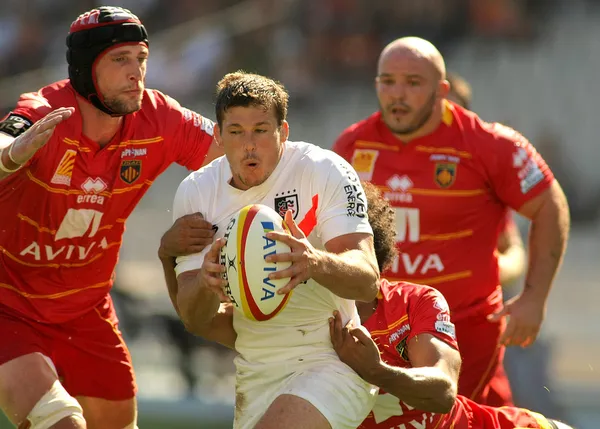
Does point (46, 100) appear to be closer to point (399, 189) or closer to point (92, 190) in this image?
point (92, 190)

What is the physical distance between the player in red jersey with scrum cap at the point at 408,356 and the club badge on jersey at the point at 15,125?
1689 mm

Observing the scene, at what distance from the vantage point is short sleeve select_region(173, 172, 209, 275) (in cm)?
476

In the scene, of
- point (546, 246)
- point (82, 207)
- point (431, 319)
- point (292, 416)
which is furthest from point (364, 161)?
point (292, 416)

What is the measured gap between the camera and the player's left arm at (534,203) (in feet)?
23.1

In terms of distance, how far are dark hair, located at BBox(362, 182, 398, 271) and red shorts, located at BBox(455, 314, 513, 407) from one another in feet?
6.79

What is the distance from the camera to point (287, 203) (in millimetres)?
4703

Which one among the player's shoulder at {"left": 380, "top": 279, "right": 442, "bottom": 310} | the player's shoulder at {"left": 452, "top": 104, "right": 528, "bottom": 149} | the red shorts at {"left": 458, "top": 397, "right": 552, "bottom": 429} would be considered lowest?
the red shorts at {"left": 458, "top": 397, "right": 552, "bottom": 429}

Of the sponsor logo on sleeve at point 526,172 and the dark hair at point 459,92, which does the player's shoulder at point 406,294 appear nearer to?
the sponsor logo on sleeve at point 526,172

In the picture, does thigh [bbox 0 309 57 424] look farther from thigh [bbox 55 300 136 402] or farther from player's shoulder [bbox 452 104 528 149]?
player's shoulder [bbox 452 104 528 149]

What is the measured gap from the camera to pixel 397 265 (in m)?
7.09

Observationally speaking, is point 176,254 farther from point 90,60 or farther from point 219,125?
point 90,60

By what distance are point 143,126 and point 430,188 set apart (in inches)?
82.6

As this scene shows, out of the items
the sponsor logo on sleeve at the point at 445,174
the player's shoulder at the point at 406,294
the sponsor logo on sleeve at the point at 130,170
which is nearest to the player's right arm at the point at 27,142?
the sponsor logo on sleeve at the point at 130,170

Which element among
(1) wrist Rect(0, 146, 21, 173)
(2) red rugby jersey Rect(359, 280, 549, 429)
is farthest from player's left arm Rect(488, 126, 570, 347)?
(1) wrist Rect(0, 146, 21, 173)
